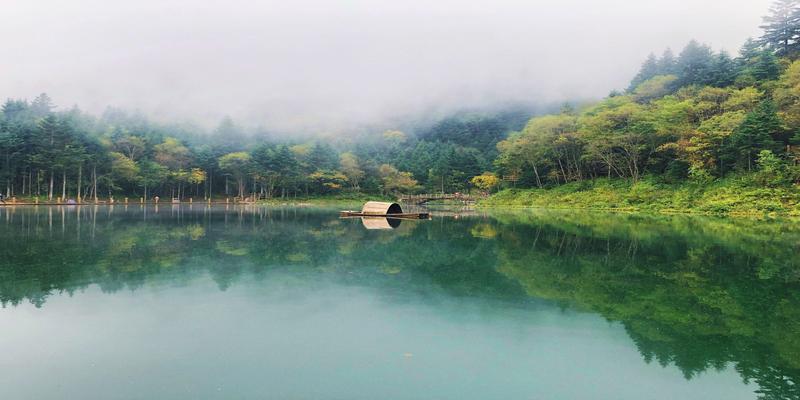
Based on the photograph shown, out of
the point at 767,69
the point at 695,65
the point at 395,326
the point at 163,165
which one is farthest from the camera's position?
the point at 163,165

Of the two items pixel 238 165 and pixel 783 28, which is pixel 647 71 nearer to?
pixel 783 28

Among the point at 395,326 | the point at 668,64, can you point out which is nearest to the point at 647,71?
the point at 668,64

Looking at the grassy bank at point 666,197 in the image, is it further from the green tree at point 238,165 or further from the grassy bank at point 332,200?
the green tree at point 238,165

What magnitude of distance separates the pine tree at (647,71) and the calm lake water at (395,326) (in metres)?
57.7

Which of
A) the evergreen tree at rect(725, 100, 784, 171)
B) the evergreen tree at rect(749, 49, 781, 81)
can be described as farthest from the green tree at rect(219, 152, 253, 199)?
the evergreen tree at rect(749, 49, 781, 81)

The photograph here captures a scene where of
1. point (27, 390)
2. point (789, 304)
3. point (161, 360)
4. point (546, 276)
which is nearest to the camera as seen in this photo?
point (27, 390)

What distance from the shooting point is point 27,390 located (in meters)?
3.57

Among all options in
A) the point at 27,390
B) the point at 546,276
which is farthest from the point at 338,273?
the point at 27,390

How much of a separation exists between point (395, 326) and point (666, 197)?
3448cm

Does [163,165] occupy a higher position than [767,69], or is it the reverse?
[767,69]

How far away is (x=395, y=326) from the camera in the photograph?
17.5 ft

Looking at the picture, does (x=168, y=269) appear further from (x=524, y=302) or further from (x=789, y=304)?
(x=789, y=304)

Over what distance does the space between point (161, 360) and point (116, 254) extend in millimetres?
7745

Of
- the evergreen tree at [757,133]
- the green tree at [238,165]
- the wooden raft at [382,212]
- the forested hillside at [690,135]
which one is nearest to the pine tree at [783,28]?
the forested hillside at [690,135]
